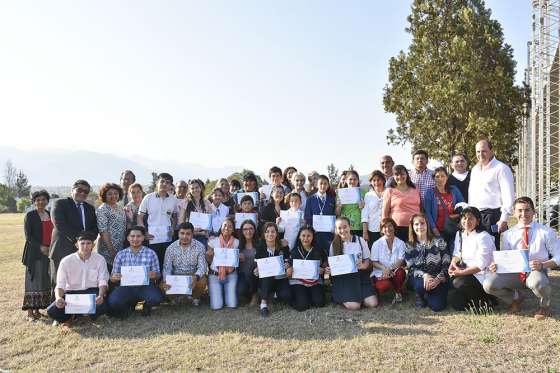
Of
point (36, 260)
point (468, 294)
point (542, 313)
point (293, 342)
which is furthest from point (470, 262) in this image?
point (36, 260)

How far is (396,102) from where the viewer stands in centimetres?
2181

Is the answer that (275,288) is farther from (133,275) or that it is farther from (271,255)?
(133,275)

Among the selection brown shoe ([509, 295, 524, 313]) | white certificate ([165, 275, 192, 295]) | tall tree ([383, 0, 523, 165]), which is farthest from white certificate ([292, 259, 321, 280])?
tall tree ([383, 0, 523, 165])

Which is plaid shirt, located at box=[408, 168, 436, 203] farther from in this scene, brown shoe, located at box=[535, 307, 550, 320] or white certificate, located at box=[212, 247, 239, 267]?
white certificate, located at box=[212, 247, 239, 267]

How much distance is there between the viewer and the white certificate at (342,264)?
22.8ft

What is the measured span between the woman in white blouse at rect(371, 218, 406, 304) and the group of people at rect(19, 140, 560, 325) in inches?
0.7

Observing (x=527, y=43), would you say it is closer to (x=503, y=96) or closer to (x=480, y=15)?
(x=480, y=15)

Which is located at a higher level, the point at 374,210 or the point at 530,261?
the point at 374,210

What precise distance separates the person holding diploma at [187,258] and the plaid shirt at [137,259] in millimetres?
211

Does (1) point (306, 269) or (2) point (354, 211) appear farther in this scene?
(2) point (354, 211)

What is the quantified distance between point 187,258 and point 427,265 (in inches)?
146

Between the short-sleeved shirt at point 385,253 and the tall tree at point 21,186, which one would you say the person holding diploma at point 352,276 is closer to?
the short-sleeved shirt at point 385,253

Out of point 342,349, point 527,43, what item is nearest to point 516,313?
point 342,349

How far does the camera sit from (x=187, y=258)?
7.31 meters
